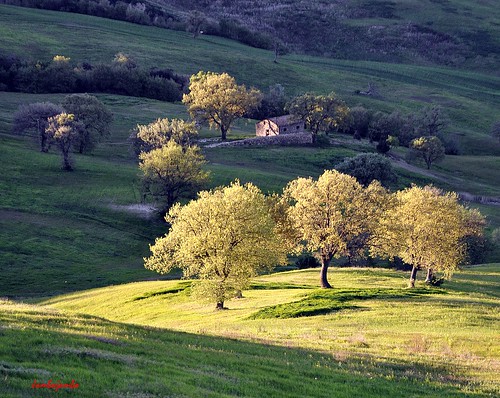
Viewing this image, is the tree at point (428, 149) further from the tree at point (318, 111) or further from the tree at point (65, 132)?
the tree at point (65, 132)

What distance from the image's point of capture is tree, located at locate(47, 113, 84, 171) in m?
131

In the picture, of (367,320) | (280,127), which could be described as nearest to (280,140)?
(280,127)

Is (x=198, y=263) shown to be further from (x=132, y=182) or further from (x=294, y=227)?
(x=132, y=182)

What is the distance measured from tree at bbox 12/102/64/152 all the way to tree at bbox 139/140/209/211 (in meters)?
33.7

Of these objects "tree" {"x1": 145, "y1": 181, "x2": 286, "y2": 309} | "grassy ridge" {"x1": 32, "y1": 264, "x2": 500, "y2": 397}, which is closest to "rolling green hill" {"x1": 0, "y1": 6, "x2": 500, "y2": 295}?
"grassy ridge" {"x1": 32, "y1": 264, "x2": 500, "y2": 397}

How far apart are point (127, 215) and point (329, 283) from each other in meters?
47.1

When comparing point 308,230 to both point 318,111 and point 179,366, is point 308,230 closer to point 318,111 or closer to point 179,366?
point 179,366

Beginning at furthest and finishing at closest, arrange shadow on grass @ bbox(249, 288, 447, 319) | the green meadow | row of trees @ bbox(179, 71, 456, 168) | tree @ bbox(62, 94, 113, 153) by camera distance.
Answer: row of trees @ bbox(179, 71, 456, 168) < tree @ bbox(62, 94, 113, 153) < shadow on grass @ bbox(249, 288, 447, 319) < the green meadow

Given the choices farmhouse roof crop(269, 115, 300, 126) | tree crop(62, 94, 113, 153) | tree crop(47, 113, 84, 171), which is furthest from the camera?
farmhouse roof crop(269, 115, 300, 126)

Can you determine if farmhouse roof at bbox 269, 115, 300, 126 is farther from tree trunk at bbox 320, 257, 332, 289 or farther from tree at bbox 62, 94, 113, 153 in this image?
tree trunk at bbox 320, 257, 332, 289

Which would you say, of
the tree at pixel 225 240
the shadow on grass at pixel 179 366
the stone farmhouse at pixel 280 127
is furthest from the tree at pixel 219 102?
the shadow on grass at pixel 179 366

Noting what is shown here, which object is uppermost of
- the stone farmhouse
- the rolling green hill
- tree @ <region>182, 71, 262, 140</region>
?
tree @ <region>182, 71, 262, 140</region>

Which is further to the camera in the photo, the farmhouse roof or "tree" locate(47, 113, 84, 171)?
the farmhouse roof

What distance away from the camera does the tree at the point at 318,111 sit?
174250 mm
